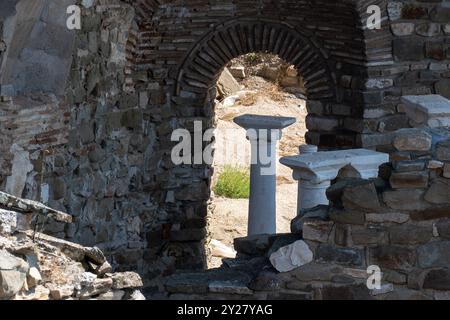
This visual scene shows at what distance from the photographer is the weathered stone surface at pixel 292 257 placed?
693cm

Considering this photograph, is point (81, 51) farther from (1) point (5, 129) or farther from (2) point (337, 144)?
(2) point (337, 144)

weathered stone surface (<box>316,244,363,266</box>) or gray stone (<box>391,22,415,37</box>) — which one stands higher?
gray stone (<box>391,22,415,37</box>)

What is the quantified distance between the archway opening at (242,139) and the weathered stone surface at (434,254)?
17.1 ft

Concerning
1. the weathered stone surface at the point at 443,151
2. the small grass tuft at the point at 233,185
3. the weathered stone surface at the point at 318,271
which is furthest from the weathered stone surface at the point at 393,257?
the small grass tuft at the point at 233,185

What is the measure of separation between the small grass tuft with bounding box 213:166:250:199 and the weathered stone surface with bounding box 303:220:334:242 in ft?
22.3

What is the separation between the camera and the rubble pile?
510 centimetres

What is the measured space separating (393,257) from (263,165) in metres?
3.86

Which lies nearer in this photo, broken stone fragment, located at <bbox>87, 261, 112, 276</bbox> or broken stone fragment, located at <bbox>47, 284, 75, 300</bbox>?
broken stone fragment, located at <bbox>47, 284, 75, 300</bbox>

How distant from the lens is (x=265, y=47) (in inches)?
448

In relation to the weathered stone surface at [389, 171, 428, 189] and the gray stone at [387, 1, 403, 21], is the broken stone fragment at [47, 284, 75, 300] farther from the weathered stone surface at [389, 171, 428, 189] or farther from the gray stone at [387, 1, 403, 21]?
the gray stone at [387, 1, 403, 21]

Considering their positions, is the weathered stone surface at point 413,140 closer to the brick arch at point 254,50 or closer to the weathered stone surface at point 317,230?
the weathered stone surface at point 317,230

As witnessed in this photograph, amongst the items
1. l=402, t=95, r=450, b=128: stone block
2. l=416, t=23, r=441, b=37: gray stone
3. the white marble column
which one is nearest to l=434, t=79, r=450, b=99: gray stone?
l=416, t=23, r=441, b=37: gray stone

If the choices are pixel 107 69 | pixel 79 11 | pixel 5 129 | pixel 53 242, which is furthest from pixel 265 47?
pixel 53 242

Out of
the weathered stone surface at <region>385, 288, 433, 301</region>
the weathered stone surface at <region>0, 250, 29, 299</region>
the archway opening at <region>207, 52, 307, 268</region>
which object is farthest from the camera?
the archway opening at <region>207, 52, 307, 268</region>
